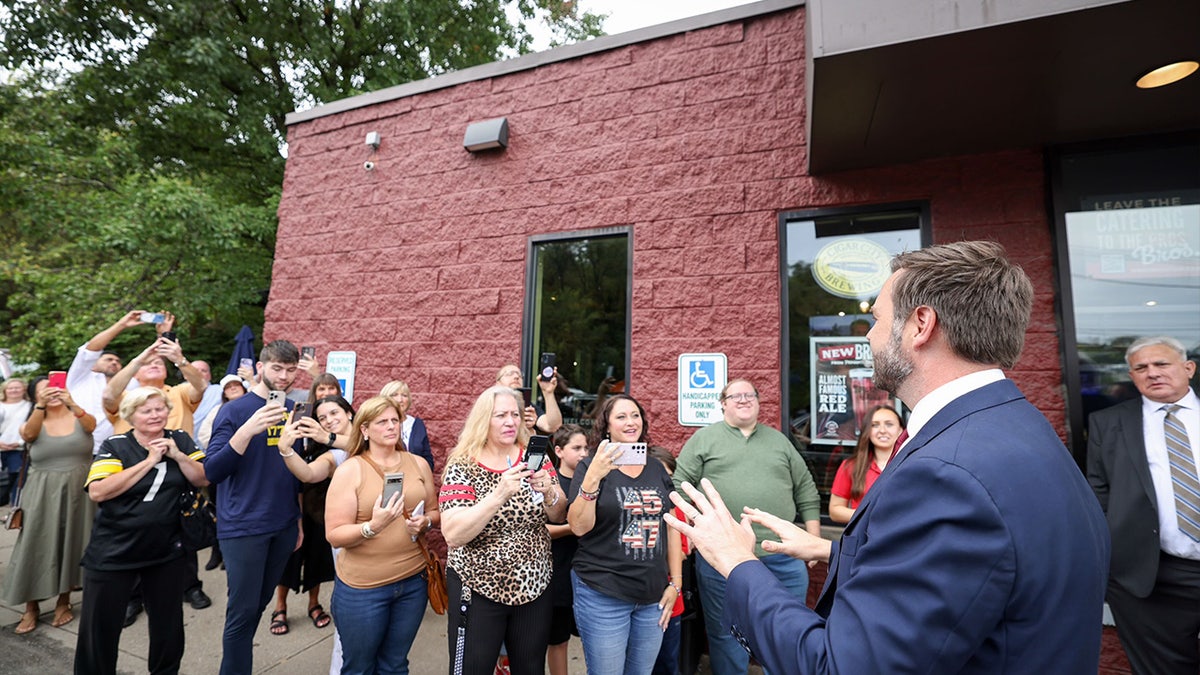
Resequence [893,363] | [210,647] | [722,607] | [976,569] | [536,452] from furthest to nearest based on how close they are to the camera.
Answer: [210,647], [722,607], [536,452], [893,363], [976,569]

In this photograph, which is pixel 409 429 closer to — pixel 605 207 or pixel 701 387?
pixel 701 387

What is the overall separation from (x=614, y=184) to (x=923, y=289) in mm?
3740

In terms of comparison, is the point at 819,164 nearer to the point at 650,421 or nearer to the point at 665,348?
the point at 665,348

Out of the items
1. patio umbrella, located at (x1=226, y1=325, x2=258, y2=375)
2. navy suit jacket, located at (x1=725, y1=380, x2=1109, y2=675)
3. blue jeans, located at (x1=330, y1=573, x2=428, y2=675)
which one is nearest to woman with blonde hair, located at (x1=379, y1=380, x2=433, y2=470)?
blue jeans, located at (x1=330, y1=573, x2=428, y2=675)

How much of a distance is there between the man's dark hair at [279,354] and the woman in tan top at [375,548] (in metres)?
0.85

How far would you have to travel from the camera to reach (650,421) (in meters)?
4.38

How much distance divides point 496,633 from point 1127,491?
360 cm

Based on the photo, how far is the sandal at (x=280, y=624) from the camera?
408cm

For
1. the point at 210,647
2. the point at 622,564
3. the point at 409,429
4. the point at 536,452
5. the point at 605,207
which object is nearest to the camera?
the point at 536,452

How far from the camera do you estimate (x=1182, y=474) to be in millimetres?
2898

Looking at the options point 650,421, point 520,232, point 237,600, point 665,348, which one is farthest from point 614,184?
point 237,600

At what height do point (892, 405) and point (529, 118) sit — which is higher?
point (529, 118)

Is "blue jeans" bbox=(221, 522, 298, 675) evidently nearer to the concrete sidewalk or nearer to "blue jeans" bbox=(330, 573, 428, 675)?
the concrete sidewalk

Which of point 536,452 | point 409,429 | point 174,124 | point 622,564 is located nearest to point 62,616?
point 409,429
